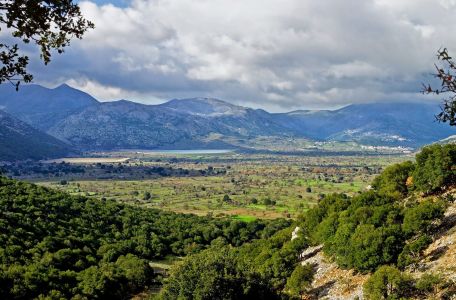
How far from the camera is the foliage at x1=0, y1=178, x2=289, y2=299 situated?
5303 cm

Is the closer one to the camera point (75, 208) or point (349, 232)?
point (349, 232)

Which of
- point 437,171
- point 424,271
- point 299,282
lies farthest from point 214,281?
point 437,171

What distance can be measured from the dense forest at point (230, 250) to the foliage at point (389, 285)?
8cm

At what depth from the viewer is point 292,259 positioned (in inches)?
2015

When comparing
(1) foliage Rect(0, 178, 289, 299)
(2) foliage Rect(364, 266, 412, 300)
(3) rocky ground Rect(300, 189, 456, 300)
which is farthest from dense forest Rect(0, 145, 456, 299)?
(3) rocky ground Rect(300, 189, 456, 300)

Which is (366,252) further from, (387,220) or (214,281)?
(214,281)

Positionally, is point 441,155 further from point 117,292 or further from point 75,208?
point 75,208

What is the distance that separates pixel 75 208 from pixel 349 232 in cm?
7316

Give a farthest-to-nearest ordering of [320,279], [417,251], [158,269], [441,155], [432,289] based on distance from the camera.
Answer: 1. [158,269]
2. [441,155]
3. [320,279]
4. [417,251]
5. [432,289]

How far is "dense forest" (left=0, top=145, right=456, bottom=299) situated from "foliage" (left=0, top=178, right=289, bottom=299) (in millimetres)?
200

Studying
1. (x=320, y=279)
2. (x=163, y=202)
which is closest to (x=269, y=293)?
(x=320, y=279)

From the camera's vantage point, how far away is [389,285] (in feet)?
111

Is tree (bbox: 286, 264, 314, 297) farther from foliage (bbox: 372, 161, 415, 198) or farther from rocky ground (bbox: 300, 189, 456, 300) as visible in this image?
foliage (bbox: 372, 161, 415, 198)

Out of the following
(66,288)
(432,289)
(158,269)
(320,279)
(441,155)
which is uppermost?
(441,155)
